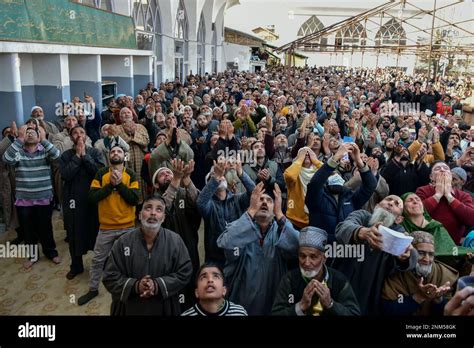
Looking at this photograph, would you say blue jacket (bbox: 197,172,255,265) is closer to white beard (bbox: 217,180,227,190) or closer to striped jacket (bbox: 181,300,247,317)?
white beard (bbox: 217,180,227,190)

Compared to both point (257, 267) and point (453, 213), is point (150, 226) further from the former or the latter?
point (453, 213)

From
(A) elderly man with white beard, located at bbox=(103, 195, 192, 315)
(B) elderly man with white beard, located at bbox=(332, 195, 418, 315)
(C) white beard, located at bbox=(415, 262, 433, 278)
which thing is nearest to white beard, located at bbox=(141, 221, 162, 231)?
(A) elderly man with white beard, located at bbox=(103, 195, 192, 315)

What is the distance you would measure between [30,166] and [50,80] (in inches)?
184

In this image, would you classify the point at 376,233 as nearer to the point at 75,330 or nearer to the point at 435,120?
the point at 75,330

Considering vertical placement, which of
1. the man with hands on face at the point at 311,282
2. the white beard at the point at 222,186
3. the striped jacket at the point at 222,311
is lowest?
the striped jacket at the point at 222,311

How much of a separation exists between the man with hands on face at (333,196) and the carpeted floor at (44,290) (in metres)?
2.19

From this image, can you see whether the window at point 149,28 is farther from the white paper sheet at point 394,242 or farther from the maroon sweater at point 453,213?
the white paper sheet at point 394,242

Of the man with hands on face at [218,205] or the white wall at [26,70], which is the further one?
the white wall at [26,70]

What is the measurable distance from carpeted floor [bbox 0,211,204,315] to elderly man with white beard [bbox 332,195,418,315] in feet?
7.84

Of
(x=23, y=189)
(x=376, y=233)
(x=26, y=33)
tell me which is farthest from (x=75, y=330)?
(x=26, y=33)

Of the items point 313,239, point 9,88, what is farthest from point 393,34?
point 313,239

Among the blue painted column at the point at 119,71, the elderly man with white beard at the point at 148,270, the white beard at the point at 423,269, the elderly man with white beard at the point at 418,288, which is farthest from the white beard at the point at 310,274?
the blue painted column at the point at 119,71

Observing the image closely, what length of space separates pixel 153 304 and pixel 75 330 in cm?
77

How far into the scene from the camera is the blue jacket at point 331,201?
343cm
